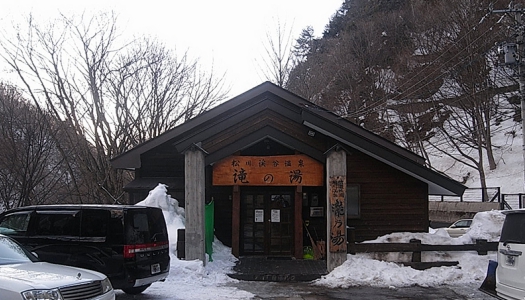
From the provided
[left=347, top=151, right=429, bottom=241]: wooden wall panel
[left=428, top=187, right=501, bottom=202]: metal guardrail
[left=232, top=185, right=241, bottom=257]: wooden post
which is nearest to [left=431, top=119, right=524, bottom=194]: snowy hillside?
[left=428, top=187, right=501, bottom=202]: metal guardrail

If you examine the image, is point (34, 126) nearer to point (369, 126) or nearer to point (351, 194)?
point (351, 194)

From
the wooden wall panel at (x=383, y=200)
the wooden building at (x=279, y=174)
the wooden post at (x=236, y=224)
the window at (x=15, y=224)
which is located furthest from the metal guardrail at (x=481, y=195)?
the window at (x=15, y=224)

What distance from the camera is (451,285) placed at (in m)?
13.0

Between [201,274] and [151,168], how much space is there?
6497mm

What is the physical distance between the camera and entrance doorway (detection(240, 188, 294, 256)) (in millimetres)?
17688

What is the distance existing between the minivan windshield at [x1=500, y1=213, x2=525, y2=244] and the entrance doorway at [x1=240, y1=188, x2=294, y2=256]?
32.3 ft

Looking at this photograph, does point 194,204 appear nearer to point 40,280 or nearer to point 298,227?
point 298,227

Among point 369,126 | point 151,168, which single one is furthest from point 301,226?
point 369,126

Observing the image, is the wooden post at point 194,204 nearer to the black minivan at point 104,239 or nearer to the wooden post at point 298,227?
the black minivan at point 104,239

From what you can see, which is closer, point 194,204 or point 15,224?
point 15,224

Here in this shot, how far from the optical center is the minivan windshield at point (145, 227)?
1019 cm

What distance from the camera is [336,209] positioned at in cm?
1439

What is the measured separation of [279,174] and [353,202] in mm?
3686

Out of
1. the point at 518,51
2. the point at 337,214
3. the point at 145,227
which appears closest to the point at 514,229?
the point at 337,214
